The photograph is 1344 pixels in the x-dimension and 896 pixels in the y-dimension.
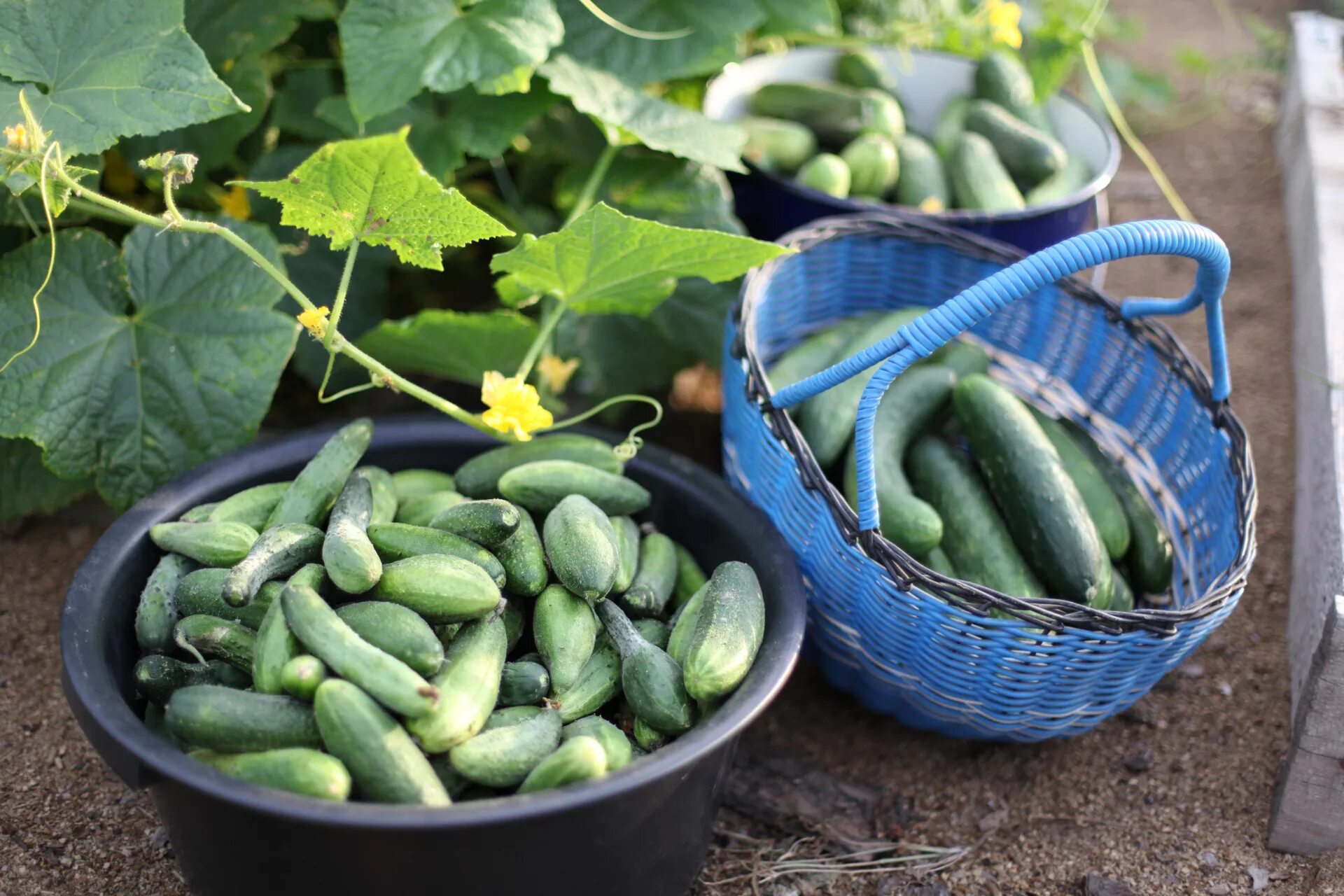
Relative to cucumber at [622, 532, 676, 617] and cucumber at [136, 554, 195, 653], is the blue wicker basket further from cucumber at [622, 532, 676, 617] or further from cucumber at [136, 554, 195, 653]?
cucumber at [136, 554, 195, 653]

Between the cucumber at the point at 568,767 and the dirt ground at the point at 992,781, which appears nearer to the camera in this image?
the cucumber at the point at 568,767

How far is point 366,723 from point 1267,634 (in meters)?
2.10

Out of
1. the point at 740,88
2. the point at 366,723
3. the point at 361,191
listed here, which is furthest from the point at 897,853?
the point at 740,88

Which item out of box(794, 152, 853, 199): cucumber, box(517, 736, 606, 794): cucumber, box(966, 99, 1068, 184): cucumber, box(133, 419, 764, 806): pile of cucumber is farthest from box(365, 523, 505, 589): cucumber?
Answer: box(966, 99, 1068, 184): cucumber

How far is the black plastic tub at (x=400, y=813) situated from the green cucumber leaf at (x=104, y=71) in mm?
638

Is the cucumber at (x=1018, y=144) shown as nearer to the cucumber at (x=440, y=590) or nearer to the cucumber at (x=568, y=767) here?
the cucumber at (x=440, y=590)

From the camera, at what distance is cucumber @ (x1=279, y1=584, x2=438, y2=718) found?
4.91 feet

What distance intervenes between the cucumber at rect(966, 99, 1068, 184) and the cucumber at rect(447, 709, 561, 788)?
2.36 m

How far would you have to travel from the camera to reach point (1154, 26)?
19.0 ft

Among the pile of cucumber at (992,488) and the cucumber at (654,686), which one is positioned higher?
the cucumber at (654,686)

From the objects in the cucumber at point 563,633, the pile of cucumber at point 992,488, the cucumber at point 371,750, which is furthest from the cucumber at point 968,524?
the cucumber at point 371,750

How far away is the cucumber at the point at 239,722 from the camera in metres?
1.52

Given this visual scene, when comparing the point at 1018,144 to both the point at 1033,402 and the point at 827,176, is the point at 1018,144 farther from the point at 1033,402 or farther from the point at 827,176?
the point at 1033,402

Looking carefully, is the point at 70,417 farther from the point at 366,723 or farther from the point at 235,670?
the point at 366,723
